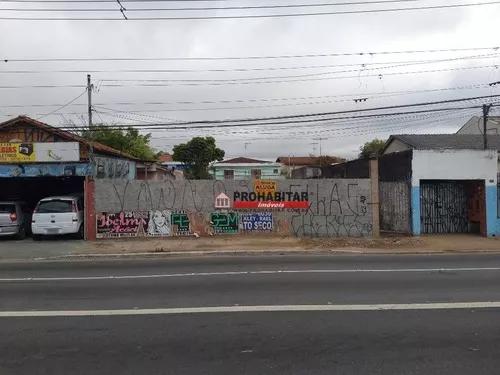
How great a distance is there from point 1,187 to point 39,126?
639cm

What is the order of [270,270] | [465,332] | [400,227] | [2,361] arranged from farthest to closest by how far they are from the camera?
1. [400,227]
2. [270,270]
3. [465,332]
4. [2,361]

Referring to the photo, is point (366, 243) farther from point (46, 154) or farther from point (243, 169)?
point (243, 169)

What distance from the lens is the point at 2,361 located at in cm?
578

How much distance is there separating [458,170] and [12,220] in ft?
52.1

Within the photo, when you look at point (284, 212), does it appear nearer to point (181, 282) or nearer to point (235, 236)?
point (235, 236)

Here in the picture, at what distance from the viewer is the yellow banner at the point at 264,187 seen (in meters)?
21.1

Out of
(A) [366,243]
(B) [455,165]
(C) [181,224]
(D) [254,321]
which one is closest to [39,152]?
(C) [181,224]

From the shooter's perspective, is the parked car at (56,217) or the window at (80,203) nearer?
the parked car at (56,217)

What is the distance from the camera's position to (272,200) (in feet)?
69.5

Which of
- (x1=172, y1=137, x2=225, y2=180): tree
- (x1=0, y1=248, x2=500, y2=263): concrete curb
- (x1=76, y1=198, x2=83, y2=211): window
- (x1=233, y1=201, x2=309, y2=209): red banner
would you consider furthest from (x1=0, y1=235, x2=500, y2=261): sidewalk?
(x1=172, y1=137, x2=225, y2=180): tree

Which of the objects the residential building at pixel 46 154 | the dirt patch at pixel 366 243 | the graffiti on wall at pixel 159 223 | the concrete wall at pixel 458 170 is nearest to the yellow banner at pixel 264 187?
the dirt patch at pixel 366 243

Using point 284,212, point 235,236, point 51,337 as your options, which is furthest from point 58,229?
point 51,337

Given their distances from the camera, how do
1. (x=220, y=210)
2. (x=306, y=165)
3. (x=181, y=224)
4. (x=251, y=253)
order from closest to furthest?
1. (x=251, y=253)
2. (x=181, y=224)
3. (x=220, y=210)
4. (x=306, y=165)

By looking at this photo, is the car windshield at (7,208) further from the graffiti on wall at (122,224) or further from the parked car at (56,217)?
the graffiti on wall at (122,224)
